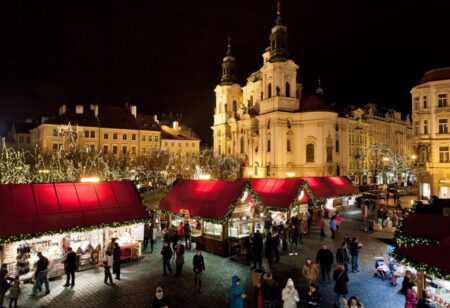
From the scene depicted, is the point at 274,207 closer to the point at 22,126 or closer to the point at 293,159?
the point at 293,159

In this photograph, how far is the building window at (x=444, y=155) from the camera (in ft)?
117

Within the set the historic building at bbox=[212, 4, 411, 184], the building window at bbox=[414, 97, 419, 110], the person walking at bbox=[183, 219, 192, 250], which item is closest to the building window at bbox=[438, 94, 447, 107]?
the building window at bbox=[414, 97, 419, 110]

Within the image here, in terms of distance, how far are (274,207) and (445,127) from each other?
26.0 meters

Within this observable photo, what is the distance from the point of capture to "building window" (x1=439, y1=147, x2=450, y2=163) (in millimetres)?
35638

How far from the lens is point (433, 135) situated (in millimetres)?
36312

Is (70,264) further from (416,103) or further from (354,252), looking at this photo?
(416,103)

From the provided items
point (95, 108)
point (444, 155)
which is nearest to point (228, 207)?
point (444, 155)

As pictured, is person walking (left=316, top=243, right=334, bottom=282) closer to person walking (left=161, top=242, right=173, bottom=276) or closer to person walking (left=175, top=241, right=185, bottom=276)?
person walking (left=175, top=241, right=185, bottom=276)

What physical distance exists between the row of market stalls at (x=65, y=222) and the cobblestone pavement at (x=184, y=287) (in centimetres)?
95

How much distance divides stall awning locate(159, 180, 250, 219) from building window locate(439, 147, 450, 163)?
93.0ft

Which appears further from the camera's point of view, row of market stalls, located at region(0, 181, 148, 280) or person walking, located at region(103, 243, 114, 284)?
person walking, located at region(103, 243, 114, 284)

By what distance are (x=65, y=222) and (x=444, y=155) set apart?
1495 inches

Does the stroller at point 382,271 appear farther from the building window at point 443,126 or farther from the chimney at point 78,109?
the chimney at point 78,109

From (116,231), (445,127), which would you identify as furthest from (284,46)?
(116,231)
